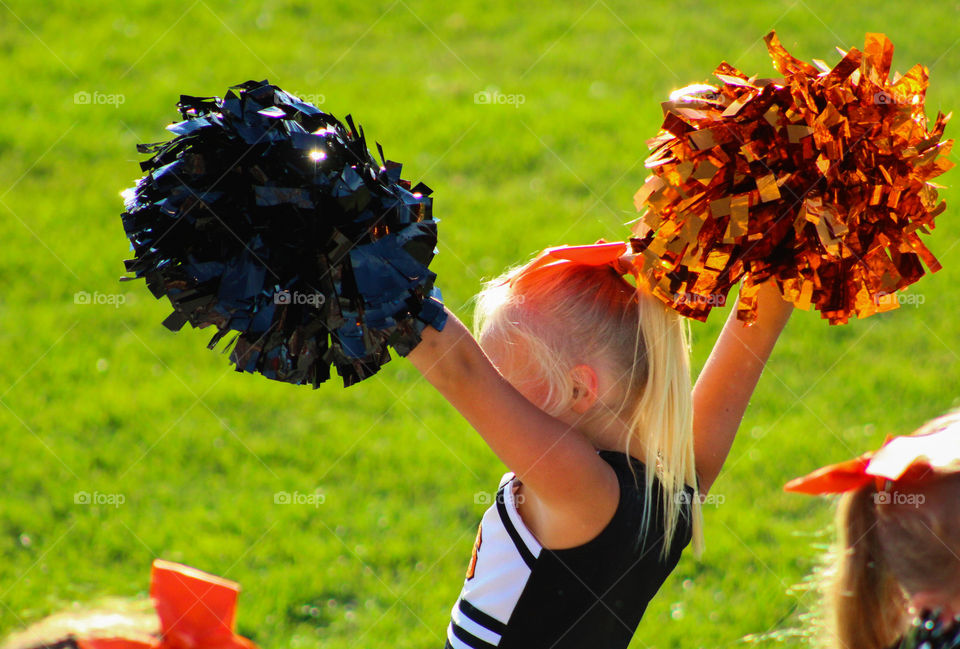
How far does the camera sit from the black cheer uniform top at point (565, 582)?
1.58 m

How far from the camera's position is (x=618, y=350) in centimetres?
168

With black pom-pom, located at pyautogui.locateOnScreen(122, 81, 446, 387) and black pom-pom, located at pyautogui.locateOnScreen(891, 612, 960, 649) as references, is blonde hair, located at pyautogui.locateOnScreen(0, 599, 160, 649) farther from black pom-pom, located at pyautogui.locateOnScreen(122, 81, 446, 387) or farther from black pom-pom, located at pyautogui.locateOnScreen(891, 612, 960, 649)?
black pom-pom, located at pyautogui.locateOnScreen(891, 612, 960, 649)

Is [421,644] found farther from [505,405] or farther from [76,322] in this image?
[76,322]

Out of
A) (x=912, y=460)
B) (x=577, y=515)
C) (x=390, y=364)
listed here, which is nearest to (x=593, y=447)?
(x=577, y=515)

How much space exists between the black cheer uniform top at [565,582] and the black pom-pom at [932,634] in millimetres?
400

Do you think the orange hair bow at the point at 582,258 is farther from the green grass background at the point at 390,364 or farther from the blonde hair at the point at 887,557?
the green grass background at the point at 390,364

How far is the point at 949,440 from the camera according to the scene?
1.53 meters

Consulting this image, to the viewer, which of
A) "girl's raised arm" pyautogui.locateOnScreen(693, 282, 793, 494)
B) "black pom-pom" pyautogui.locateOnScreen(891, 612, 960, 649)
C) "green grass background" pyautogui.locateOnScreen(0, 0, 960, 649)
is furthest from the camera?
"green grass background" pyautogui.locateOnScreen(0, 0, 960, 649)

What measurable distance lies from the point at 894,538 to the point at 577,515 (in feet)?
1.59

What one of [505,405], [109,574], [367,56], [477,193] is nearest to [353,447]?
[109,574]

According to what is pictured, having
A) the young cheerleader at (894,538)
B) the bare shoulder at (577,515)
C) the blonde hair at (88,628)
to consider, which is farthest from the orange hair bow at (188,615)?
the young cheerleader at (894,538)

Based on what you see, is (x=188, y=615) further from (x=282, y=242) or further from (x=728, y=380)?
(x=728, y=380)

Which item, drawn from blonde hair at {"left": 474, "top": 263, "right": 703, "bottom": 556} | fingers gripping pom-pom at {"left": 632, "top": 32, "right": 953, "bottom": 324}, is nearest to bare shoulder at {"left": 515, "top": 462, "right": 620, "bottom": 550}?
blonde hair at {"left": 474, "top": 263, "right": 703, "bottom": 556}

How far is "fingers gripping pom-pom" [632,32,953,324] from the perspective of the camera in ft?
4.74
